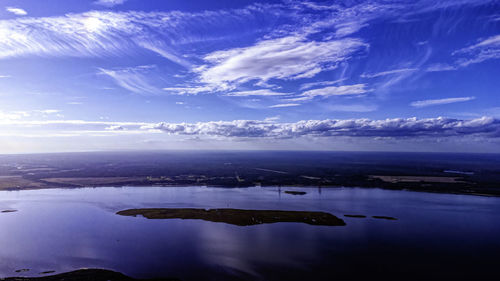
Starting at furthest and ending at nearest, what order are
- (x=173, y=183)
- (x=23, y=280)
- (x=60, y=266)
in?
(x=173, y=183), (x=60, y=266), (x=23, y=280)

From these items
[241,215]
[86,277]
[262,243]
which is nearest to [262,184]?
[241,215]

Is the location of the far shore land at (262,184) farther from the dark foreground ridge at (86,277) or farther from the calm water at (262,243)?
the dark foreground ridge at (86,277)

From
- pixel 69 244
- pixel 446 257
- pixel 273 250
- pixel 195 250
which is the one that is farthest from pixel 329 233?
pixel 69 244

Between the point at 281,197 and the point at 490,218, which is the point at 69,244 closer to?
the point at 281,197

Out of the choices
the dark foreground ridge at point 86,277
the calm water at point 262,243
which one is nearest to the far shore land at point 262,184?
the calm water at point 262,243

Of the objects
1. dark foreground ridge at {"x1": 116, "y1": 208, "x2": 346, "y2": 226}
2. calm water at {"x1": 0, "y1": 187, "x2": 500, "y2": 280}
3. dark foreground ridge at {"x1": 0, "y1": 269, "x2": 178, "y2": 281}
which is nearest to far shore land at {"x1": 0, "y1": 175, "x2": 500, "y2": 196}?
calm water at {"x1": 0, "y1": 187, "x2": 500, "y2": 280}

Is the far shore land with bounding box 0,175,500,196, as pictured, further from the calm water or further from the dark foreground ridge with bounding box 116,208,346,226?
the dark foreground ridge with bounding box 116,208,346,226
